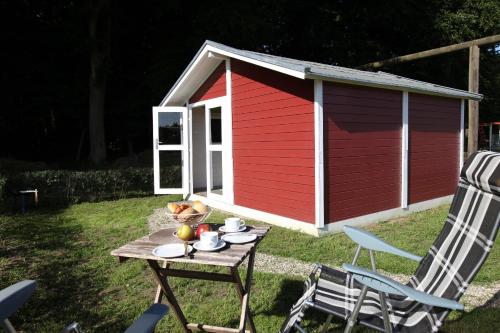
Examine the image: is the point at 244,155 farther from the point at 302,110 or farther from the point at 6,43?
the point at 6,43

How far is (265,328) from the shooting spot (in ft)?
9.98

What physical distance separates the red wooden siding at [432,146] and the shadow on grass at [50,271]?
586 cm

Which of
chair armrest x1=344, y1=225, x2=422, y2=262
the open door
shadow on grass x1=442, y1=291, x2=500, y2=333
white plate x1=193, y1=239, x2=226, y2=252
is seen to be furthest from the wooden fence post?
white plate x1=193, y1=239, x2=226, y2=252

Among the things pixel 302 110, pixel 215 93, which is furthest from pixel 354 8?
pixel 302 110

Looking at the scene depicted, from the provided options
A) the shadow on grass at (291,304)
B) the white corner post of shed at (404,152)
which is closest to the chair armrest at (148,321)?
the shadow on grass at (291,304)

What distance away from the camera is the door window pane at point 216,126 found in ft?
28.6

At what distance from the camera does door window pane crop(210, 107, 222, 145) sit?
8703mm

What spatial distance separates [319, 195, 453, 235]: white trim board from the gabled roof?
2.16 m

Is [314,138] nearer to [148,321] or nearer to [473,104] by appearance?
[148,321]

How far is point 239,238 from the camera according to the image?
8.08 feet

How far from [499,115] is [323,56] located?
61.4 ft

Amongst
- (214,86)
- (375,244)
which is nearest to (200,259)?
(375,244)

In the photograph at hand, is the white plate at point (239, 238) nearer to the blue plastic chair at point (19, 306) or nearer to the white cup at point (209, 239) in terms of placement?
the white cup at point (209, 239)

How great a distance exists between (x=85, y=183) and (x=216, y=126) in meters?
3.66
